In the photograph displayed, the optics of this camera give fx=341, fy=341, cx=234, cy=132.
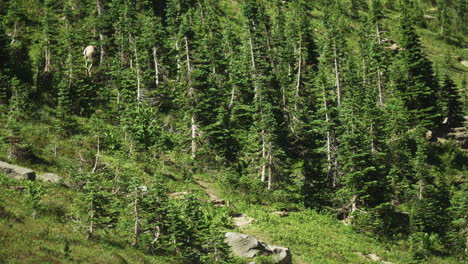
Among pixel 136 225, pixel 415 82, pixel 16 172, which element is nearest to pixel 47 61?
pixel 16 172

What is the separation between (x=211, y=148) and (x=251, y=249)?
18.2 meters

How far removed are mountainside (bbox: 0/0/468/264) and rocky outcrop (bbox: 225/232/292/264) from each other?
40 cm

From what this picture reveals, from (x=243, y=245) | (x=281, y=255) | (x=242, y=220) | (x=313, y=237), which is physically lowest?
(x=313, y=237)

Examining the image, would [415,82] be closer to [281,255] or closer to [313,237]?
[313,237]

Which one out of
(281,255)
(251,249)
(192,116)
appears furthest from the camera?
(192,116)

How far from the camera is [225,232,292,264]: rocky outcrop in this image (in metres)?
18.4

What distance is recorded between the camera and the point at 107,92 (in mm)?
41062

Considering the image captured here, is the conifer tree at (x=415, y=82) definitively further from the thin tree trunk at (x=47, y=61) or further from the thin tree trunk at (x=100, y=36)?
the thin tree trunk at (x=47, y=61)

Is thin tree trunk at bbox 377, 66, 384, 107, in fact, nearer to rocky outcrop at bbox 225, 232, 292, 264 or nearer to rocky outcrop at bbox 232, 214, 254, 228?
rocky outcrop at bbox 232, 214, 254, 228

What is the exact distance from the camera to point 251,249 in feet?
60.8

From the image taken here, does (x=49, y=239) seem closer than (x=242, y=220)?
Yes

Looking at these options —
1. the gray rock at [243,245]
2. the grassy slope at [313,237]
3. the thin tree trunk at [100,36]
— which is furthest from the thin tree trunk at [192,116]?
the gray rock at [243,245]

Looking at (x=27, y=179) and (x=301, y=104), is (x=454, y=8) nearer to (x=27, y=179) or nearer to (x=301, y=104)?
(x=301, y=104)

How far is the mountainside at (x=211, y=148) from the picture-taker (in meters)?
16.2
